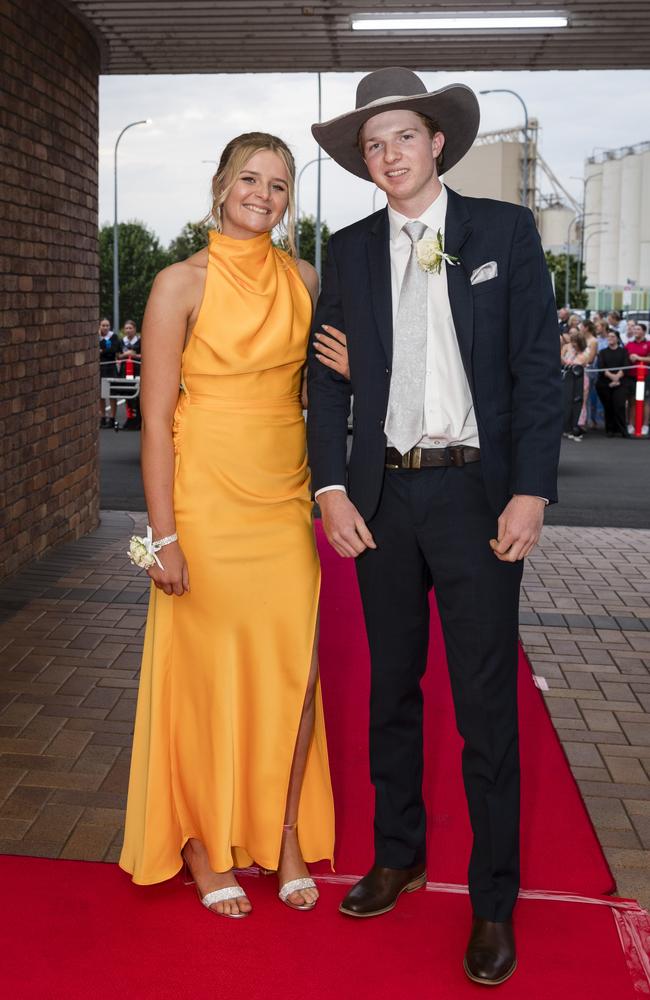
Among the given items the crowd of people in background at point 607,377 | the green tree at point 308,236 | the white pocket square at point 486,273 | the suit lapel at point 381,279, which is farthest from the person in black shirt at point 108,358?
the green tree at point 308,236

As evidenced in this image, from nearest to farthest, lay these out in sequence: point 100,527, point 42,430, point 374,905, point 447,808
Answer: point 374,905 < point 447,808 < point 42,430 < point 100,527

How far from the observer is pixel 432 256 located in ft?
9.19

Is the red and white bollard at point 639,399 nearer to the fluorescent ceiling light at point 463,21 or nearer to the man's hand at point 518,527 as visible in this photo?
the fluorescent ceiling light at point 463,21

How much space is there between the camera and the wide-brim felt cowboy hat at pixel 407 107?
9.35 ft

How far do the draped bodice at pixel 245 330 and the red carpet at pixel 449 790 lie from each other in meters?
1.44

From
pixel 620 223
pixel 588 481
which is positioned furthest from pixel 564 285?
pixel 588 481

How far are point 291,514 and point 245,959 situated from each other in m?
1.17

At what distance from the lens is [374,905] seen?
309 centimetres

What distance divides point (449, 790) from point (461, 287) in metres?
1.87

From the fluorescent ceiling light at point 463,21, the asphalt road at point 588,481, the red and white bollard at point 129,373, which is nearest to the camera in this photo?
the fluorescent ceiling light at point 463,21

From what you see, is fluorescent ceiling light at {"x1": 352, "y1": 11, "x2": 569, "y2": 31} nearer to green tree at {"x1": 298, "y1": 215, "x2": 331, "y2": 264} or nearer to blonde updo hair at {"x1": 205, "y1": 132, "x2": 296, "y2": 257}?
blonde updo hair at {"x1": 205, "y1": 132, "x2": 296, "y2": 257}

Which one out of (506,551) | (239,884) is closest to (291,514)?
(506,551)

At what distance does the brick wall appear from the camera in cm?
689

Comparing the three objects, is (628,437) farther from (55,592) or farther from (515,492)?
(515,492)
